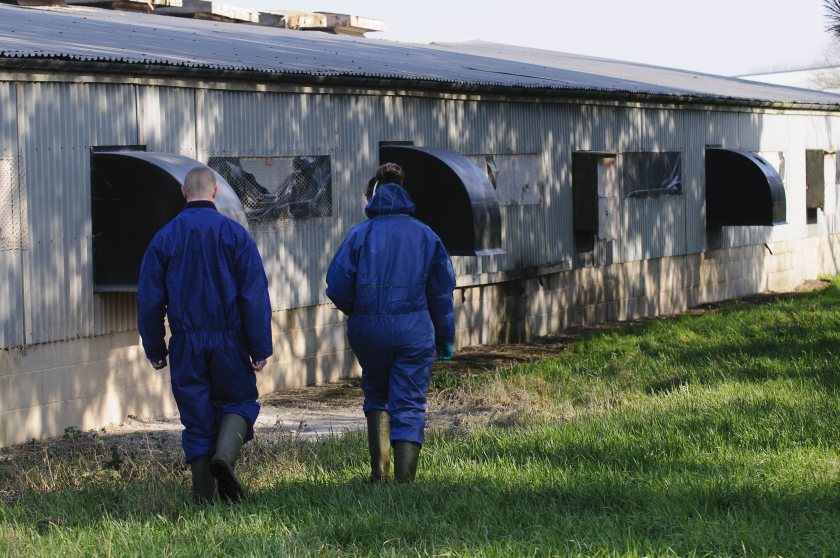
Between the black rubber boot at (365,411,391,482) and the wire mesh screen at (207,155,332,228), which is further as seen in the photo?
the wire mesh screen at (207,155,332,228)

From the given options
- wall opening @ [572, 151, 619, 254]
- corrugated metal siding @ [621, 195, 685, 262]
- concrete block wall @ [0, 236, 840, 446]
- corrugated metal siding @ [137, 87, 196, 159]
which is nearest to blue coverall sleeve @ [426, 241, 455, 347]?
concrete block wall @ [0, 236, 840, 446]

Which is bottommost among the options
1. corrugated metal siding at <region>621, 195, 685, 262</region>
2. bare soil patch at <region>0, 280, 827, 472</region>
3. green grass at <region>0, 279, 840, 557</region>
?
bare soil patch at <region>0, 280, 827, 472</region>

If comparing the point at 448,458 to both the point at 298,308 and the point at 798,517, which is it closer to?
the point at 798,517

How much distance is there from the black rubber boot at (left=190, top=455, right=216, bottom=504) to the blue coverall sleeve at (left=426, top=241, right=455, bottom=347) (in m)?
1.51

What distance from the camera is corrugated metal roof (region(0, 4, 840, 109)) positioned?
36.9 ft

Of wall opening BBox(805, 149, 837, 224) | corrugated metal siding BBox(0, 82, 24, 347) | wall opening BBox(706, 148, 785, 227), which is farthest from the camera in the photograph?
wall opening BBox(805, 149, 837, 224)

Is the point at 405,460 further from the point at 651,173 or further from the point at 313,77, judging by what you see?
the point at 651,173

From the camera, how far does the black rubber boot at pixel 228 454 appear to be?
6684 millimetres

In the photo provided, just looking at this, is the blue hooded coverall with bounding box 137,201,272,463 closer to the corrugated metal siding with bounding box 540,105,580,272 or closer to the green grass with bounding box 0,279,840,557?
the green grass with bounding box 0,279,840,557

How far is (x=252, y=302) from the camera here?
6.84m

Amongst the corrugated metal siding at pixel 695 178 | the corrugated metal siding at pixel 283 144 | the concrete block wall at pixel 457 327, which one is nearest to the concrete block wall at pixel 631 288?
the concrete block wall at pixel 457 327

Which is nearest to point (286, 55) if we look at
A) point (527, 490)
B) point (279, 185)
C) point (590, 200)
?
point (279, 185)

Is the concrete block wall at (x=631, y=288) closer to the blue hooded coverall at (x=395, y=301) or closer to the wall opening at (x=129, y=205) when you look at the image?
the wall opening at (x=129, y=205)

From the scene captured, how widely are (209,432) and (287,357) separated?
617 centimetres
